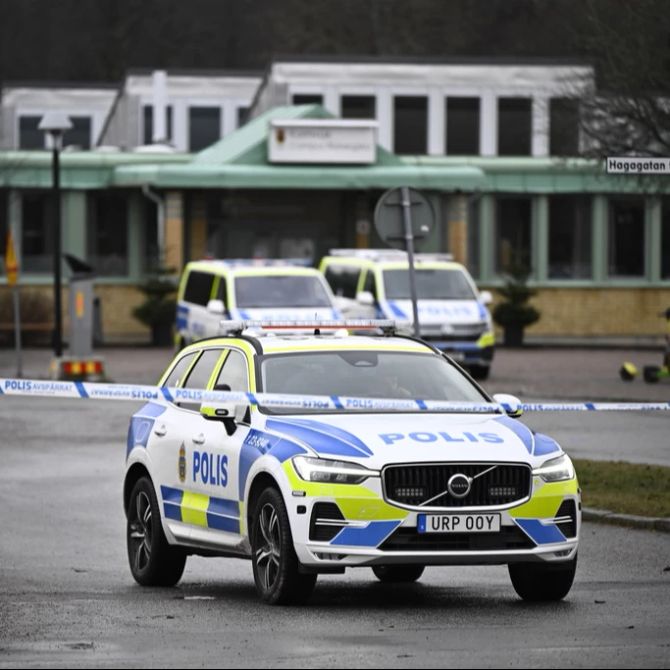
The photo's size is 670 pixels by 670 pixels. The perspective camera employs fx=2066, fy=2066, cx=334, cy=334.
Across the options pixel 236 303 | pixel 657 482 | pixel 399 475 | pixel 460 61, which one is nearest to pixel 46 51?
pixel 460 61

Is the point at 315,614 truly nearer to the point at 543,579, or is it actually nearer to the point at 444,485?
the point at 444,485

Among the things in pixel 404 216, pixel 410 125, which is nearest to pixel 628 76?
pixel 404 216

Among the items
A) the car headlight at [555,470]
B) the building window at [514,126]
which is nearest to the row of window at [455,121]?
the building window at [514,126]

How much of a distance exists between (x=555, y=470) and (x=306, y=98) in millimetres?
47519

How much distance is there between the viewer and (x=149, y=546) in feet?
40.3

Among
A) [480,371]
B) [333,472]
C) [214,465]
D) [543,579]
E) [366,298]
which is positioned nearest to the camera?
[333,472]

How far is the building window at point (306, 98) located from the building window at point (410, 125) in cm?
216

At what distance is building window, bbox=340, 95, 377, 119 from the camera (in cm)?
5806

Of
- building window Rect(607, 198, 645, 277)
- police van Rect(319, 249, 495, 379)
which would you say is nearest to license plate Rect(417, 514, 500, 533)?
police van Rect(319, 249, 495, 379)

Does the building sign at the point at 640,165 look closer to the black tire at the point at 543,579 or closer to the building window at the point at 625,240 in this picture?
the black tire at the point at 543,579

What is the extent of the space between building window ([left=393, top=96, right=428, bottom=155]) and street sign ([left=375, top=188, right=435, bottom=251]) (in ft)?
115

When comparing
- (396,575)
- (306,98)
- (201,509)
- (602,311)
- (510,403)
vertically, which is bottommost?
(602,311)

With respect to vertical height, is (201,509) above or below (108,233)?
below

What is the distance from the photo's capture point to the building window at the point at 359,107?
58062 millimetres
